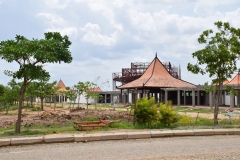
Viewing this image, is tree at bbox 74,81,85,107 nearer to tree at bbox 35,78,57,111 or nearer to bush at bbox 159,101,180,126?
tree at bbox 35,78,57,111

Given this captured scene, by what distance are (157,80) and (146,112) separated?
26.8 meters

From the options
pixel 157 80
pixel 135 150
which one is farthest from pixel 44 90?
pixel 135 150

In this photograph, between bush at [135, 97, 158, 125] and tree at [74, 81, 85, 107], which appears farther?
tree at [74, 81, 85, 107]

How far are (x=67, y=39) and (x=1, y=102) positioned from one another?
25.4 m

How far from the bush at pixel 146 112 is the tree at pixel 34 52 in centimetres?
359

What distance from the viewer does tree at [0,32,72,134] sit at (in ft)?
38.5

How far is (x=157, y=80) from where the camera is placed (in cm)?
4022

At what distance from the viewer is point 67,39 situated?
42.0ft

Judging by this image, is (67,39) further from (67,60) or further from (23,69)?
(23,69)

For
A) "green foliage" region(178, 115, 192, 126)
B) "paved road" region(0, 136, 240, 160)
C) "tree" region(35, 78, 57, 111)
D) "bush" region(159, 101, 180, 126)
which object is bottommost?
"paved road" region(0, 136, 240, 160)

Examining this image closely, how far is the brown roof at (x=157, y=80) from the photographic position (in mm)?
39125

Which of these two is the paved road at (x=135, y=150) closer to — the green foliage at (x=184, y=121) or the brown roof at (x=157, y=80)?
the green foliage at (x=184, y=121)

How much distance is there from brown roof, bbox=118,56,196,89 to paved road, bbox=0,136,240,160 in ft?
91.0

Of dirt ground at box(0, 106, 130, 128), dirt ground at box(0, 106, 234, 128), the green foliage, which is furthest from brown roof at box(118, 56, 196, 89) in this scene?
the green foliage
